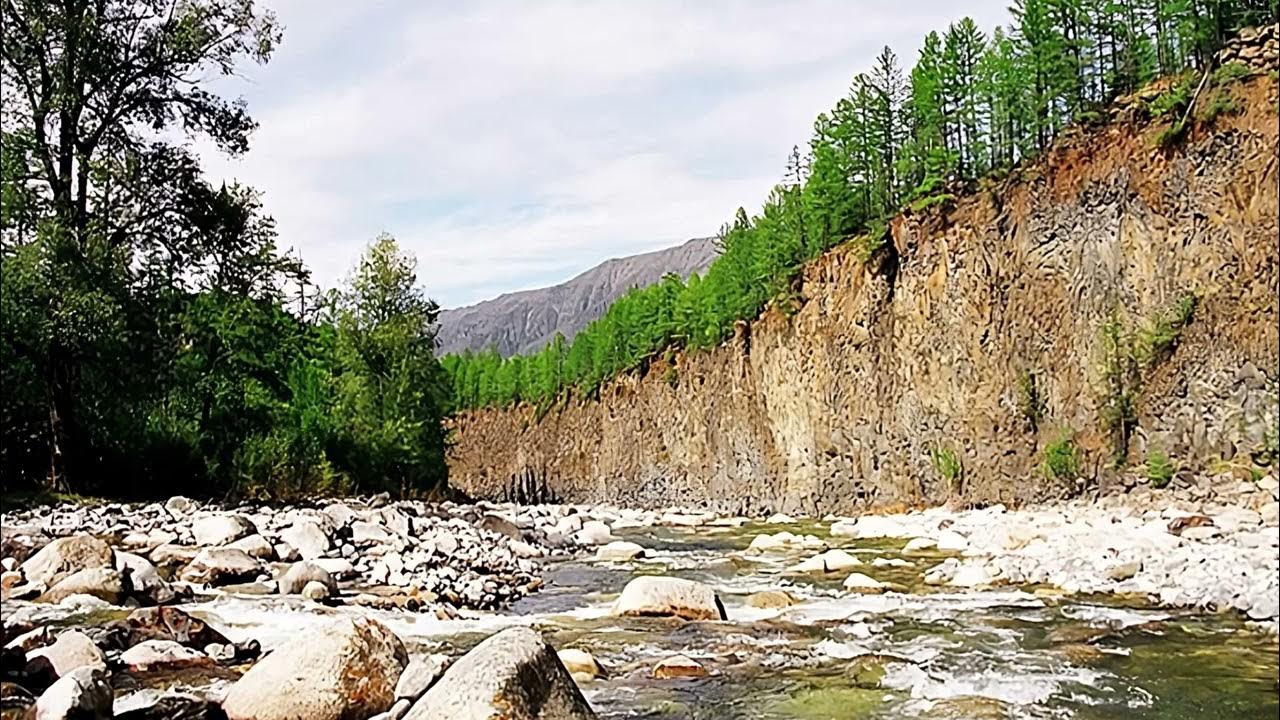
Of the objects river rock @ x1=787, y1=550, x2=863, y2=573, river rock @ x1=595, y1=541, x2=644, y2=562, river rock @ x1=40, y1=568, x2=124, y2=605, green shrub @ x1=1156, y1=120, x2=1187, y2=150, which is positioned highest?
green shrub @ x1=1156, y1=120, x2=1187, y2=150

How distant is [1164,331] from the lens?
1273 cm

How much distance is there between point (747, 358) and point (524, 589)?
956 inches

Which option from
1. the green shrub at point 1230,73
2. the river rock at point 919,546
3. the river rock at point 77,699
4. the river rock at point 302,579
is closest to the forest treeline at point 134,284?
the river rock at point 302,579

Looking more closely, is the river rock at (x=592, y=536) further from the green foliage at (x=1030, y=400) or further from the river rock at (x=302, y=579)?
the green foliage at (x=1030, y=400)

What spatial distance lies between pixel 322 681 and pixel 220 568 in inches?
190

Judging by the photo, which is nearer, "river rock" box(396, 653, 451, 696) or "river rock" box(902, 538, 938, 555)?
"river rock" box(396, 653, 451, 696)

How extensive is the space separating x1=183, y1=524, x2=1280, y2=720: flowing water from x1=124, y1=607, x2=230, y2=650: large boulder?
1.36 ft

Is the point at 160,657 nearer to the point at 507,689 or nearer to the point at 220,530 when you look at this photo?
the point at 507,689

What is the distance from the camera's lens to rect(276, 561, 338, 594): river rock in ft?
28.6

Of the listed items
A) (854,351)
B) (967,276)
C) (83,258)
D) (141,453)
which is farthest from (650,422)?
(83,258)

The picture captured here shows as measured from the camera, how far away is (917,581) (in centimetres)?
1056

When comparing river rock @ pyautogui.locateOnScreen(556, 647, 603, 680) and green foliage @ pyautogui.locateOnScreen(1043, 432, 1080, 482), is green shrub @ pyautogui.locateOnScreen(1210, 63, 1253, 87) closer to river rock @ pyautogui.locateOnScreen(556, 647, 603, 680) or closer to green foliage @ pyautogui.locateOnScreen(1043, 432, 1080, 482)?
green foliage @ pyautogui.locateOnScreen(1043, 432, 1080, 482)

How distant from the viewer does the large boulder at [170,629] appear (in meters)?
6.30

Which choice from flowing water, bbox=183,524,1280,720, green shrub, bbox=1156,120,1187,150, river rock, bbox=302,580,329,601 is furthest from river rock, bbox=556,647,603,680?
green shrub, bbox=1156,120,1187,150
